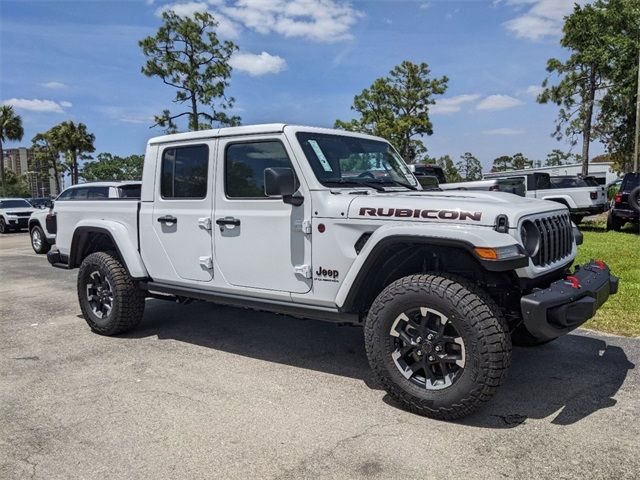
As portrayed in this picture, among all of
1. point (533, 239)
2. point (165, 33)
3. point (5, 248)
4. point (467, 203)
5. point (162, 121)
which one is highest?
point (165, 33)

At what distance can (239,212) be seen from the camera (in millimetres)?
4332

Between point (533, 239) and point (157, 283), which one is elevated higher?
point (533, 239)

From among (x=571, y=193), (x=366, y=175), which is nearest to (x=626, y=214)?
(x=571, y=193)

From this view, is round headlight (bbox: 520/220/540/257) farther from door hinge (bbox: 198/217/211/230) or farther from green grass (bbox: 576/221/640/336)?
door hinge (bbox: 198/217/211/230)

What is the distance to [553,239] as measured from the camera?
12.0ft

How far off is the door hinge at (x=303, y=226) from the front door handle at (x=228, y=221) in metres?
0.60

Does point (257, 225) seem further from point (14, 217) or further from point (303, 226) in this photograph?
point (14, 217)

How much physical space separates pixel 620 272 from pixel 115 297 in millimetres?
6798

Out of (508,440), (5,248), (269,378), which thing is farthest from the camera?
(5,248)

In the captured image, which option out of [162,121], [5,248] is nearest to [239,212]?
[5,248]

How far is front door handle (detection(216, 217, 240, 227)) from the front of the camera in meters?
4.33

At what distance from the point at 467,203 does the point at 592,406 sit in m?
1.61

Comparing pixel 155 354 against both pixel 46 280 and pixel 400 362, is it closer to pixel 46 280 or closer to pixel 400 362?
pixel 400 362

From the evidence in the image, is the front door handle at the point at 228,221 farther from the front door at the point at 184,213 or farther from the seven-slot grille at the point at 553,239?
the seven-slot grille at the point at 553,239
